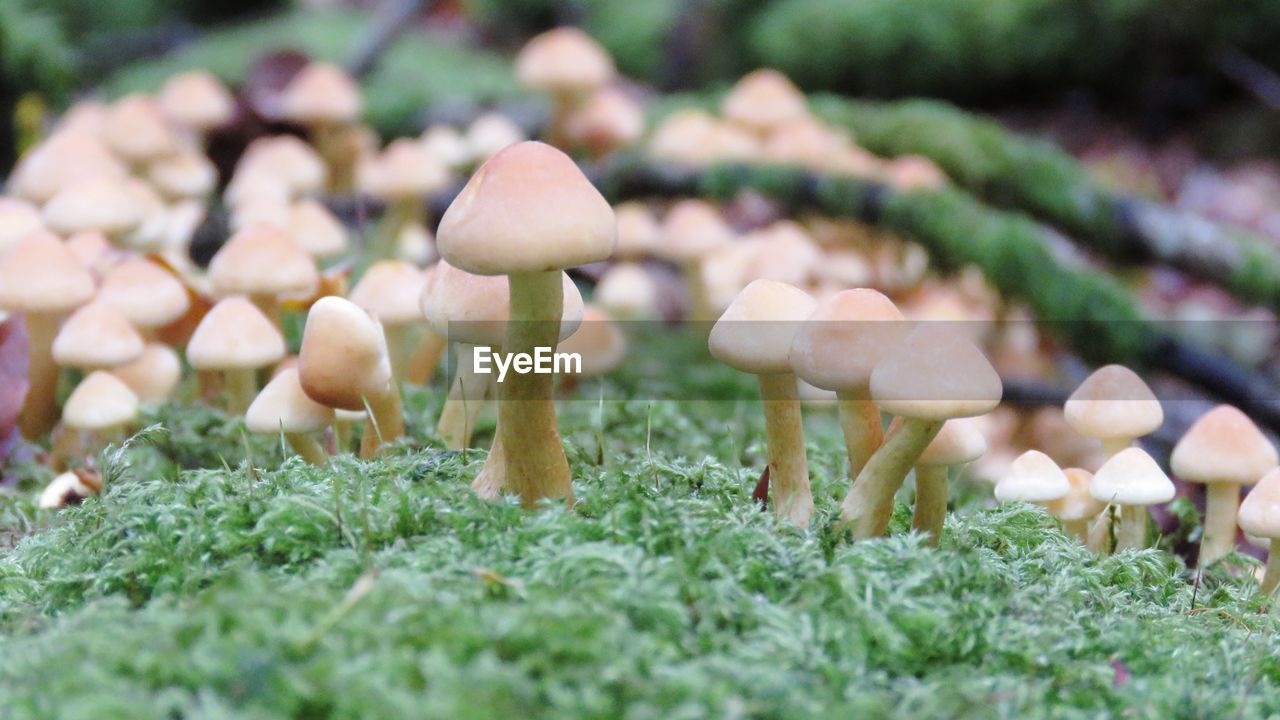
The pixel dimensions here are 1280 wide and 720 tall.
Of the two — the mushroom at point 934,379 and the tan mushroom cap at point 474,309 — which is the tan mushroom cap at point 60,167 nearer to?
the tan mushroom cap at point 474,309

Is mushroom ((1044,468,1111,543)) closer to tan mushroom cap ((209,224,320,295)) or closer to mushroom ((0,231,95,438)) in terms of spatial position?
tan mushroom cap ((209,224,320,295))

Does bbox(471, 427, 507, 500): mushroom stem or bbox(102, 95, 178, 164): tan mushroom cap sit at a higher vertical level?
bbox(102, 95, 178, 164): tan mushroom cap

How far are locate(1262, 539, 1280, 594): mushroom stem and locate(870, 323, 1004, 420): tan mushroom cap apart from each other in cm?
90

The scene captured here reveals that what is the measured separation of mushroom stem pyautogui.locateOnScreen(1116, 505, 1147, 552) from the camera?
198cm

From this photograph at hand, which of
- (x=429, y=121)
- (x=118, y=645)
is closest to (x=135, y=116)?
(x=429, y=121)

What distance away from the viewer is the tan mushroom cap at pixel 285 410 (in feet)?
6.09

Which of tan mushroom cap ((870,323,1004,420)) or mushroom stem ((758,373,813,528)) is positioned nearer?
tan mushroom cap ((870,323,1004,420))

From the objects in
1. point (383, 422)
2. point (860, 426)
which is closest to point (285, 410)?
point (383, 422)

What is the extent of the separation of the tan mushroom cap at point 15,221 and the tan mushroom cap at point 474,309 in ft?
5.61

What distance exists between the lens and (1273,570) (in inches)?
76.3

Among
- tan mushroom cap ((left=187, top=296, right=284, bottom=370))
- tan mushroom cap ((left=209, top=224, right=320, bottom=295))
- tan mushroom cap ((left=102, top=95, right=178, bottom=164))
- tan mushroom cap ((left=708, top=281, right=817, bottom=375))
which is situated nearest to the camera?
tan mushroom cap ((left=708, top=281, right=817, bottom=375))

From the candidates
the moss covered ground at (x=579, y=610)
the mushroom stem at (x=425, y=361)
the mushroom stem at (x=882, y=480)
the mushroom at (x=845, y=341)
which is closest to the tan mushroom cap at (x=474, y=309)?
the moss covered ground at (x=579, y=610)

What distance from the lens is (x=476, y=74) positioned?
6.24 metres

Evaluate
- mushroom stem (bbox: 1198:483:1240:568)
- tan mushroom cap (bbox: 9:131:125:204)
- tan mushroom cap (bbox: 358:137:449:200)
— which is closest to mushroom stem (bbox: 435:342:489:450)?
mushroom stem (bbox: 1198:483:1240:568)
